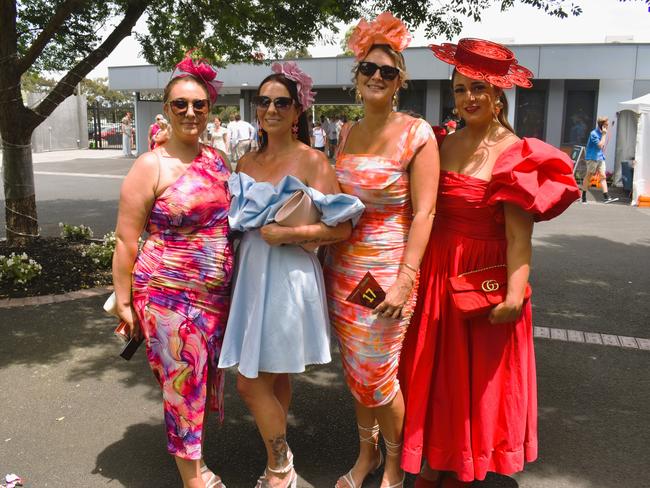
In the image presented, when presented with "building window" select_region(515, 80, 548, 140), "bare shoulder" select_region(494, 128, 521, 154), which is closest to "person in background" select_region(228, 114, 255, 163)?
"building window" select_region(515, 80, 548, 140)

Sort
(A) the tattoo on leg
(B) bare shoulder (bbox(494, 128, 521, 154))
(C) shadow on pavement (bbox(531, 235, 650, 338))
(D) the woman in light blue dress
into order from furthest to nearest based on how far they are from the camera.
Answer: (C) shadow on pavement (bbox(531, 235, 650, 338)) → (A) the tattoo on leg → (B) bare shoulder (bbox(494, 128, 521, 154)) → (D) the woman in light blue dress

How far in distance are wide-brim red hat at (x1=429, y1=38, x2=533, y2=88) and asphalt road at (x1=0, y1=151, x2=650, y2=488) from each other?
1.96m

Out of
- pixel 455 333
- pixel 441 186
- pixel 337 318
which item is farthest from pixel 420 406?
pixel 441 186

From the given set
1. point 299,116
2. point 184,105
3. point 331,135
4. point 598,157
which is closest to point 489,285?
point 299,116

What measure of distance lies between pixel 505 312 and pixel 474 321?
159 millimetres

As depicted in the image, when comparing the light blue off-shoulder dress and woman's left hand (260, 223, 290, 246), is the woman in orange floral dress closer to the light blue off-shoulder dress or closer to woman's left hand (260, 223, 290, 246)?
the light blue off-shoulder dress

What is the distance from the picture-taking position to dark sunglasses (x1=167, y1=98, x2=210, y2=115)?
2611 mm

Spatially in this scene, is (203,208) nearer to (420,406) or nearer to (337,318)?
(337,318)

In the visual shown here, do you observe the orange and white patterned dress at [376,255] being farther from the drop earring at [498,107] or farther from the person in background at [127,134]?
the person in background at [127,134]

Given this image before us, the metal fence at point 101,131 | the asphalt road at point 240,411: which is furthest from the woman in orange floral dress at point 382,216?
the metal fence at point 101,131

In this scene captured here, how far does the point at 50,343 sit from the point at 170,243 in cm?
272

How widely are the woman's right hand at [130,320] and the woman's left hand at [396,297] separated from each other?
3.52 feet

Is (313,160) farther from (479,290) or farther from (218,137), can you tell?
(218,137)

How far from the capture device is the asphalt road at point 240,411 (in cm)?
308
